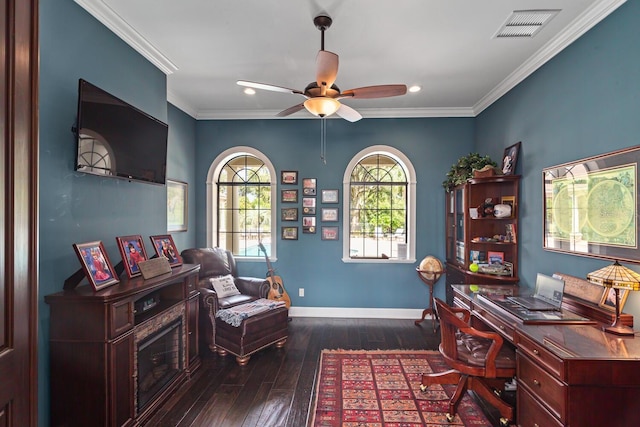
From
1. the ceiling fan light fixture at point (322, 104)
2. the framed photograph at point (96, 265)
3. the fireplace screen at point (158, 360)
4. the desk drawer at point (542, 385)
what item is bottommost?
the fireplace screen at point (158, 360)

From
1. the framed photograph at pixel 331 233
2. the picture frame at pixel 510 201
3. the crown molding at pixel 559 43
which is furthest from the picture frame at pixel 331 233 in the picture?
the crown molding at pixel 559 43

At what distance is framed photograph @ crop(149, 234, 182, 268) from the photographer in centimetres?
284

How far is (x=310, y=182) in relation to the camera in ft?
15.3

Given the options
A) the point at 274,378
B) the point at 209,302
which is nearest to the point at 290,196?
the point at 209,302

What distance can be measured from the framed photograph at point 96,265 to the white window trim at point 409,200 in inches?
117

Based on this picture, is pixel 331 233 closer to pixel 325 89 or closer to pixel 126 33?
pixel 325 89

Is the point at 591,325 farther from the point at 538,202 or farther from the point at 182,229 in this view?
the point at 182,229

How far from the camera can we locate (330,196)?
4656mm

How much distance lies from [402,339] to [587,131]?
108 inches

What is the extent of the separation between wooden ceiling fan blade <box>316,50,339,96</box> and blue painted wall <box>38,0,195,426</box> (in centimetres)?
163

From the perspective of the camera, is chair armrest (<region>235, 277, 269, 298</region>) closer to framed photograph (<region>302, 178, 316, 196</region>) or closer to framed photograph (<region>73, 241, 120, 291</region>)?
framed photograph (<region>302, 178, 316, 196</region>)

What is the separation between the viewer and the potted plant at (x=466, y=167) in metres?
3.69

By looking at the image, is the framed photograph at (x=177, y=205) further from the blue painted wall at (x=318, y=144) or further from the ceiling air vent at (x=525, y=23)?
the ceiling air vent at (x=525, y=23)

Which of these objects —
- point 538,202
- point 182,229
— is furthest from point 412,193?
point 182,229
